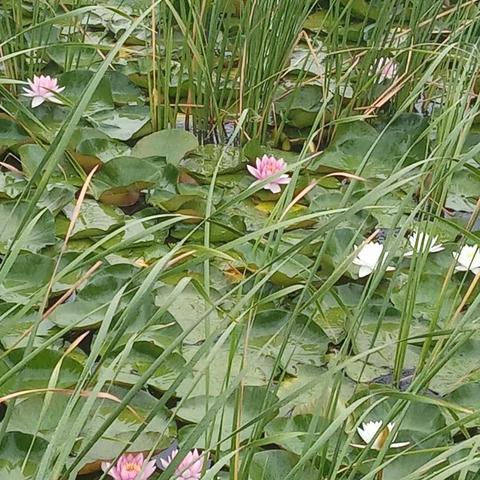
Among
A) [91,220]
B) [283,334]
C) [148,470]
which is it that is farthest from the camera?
[91,220]

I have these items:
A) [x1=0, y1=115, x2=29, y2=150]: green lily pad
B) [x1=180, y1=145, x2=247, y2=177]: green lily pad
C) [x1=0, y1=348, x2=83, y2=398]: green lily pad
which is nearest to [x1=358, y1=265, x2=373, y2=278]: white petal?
[x1=180, y1=145, x2=247, y2=177]: green lily pad

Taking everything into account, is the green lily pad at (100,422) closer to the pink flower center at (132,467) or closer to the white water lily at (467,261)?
the pink flower center at (132,467)

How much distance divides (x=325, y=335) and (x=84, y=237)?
464mm

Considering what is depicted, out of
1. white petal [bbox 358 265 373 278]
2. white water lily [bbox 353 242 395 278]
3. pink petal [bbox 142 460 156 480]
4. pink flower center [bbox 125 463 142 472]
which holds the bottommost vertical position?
pink flower center [bbox 125 463 142 472]

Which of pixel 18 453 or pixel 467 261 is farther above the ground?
pixel 467 261

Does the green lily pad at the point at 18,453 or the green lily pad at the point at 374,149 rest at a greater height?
the green lily pad at the point at 374,149

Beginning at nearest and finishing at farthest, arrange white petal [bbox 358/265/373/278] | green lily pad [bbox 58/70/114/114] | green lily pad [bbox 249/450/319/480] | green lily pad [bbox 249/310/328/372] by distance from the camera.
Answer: green lily pad [bbox 249/450/319/480] → green lily pad [bbox 249/310/328/372] → white petal [bbox 358/265/373/278] → green lily pad [bbox 58/70/114/114]

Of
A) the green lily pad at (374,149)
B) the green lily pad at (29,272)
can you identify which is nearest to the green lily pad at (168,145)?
the green lily pad at (374,149)

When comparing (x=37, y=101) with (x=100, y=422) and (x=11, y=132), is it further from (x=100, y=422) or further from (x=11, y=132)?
(x=100, y=422)

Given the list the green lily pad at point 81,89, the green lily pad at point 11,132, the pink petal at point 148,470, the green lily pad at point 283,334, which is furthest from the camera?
the green lily pad at point 81,89

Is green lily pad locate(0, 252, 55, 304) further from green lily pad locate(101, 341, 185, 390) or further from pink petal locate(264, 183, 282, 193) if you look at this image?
pink petal locate(264, 183, 282, 193)

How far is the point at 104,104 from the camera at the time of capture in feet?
7.04

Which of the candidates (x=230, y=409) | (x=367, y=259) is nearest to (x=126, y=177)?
(x=367, y=259)

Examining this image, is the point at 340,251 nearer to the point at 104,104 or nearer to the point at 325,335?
the point at 325,335
